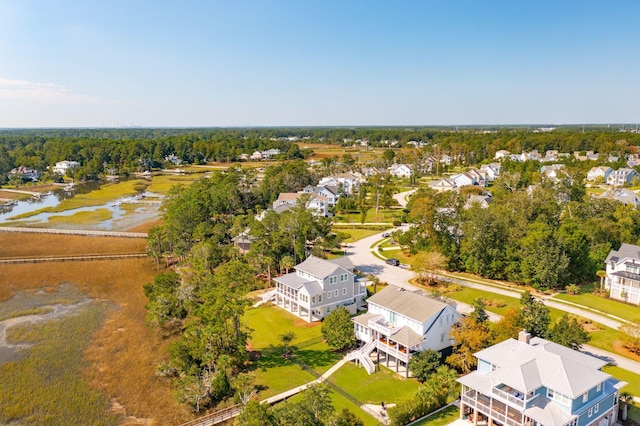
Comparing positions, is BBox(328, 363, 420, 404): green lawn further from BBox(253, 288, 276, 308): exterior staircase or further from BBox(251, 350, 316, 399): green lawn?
BBox(253, 288, 276, 308): exterior staircase

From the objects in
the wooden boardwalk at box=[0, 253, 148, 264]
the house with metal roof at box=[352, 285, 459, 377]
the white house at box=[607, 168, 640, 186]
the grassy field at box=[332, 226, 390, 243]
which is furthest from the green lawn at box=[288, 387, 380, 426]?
the white house at box=[607, 168, 640, 186]

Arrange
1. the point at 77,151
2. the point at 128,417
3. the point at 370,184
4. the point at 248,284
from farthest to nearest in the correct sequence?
the point at 77,151
the point at 370,184
the point at 248,284
the point at 128,417

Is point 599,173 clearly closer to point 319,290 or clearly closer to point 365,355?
point 319,290

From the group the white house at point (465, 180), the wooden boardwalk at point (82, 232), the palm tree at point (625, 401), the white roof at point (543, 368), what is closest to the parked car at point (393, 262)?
the white roof at point (543, 368)

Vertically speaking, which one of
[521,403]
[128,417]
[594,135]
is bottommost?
[128,417]

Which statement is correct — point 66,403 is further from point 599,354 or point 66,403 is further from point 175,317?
point 599,354

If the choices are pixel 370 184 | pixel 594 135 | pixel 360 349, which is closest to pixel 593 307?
pixel 360 349

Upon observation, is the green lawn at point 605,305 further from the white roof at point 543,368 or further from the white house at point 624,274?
the white roof at point 543,368
